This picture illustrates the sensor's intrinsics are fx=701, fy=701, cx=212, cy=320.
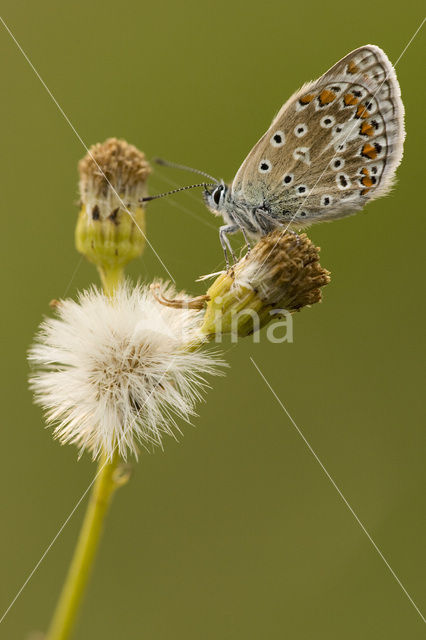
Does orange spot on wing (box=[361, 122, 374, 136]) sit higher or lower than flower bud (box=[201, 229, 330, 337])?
higher

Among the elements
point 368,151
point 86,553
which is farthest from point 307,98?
point 86,553

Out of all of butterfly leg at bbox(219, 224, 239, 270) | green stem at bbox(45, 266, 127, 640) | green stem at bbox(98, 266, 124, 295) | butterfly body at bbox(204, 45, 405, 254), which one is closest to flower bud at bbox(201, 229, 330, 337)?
butterfly leg at bbox(219, 224, 239, 270)

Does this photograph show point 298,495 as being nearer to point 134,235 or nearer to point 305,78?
point 134,235

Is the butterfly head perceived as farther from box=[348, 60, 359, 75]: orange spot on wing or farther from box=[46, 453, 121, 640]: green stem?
box=[46, 453, 121, 640]: green stem

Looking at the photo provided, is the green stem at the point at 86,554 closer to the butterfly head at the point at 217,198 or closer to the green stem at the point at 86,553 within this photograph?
the green stem at the point at 86,553

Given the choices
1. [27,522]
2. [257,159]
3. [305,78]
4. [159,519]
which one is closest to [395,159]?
[257,159]

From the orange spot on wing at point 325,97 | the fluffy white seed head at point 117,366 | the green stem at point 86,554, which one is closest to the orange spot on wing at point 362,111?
the orange spot on wing at point 325,97

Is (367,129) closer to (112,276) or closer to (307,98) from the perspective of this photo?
(307,98)
